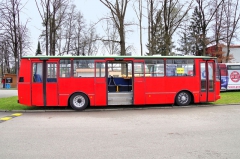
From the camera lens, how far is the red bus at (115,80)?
1153 centimetres

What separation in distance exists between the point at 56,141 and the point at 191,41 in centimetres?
4172

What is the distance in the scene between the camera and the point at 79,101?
11.8 meters

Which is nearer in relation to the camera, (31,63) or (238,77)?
(31,63)

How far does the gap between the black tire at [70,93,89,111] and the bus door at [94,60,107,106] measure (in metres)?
0.58

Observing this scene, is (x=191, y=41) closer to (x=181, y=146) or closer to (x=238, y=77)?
(x=238, y=77)

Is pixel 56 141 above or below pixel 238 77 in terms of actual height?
below

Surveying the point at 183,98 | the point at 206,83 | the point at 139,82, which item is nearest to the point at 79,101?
the point at 139,82

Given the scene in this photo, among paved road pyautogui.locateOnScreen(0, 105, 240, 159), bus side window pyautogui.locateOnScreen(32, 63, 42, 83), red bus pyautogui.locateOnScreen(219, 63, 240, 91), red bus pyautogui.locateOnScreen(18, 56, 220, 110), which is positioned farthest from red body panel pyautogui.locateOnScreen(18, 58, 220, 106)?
red bus pyautogui.locateOnScreen(219, 63, 240, 91)

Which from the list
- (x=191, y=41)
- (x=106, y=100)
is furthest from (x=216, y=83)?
(x=191, y=41)

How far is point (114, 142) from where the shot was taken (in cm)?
595

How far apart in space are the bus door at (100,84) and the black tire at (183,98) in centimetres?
408

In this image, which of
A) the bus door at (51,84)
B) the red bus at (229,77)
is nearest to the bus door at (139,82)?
the bus door at (51,84)

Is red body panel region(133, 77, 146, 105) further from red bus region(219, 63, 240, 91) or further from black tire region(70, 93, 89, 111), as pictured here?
red bus region(219, 63, 240, 91)

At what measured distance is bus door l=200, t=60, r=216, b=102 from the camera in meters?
12.8
